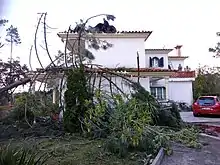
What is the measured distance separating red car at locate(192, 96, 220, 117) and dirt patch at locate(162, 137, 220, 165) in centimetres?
1488

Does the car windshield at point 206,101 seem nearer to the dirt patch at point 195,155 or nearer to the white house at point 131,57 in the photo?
the white house at point 131,57

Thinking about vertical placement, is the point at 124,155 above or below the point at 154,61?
below

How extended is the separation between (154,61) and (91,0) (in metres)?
29.5

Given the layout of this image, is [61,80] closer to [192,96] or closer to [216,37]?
[216,37]

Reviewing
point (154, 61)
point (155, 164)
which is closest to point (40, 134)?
point (155, 164)

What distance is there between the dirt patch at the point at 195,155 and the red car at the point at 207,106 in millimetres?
14883

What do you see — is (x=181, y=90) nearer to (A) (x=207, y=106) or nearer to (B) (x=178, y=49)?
(B) (x=178, y=49)

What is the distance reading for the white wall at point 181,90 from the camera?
128 feet

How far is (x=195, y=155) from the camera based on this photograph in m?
9.52

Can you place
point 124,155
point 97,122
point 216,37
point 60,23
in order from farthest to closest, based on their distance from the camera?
point 216,37 → point 60,23 → point 97,122 → point 124,155

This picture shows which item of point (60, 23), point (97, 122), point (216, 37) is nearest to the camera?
point (97, 122)

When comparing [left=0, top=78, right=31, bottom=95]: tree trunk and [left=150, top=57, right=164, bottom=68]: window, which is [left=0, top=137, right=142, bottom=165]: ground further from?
[left=150, top=57, right=164, bottom=68]: window

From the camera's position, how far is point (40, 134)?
1248 cm

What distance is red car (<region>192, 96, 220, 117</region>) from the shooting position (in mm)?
25812
